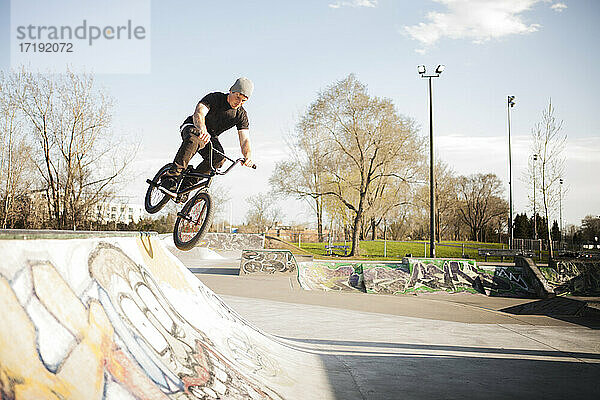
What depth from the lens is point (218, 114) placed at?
589cm

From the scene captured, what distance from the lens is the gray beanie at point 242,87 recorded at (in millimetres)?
5621

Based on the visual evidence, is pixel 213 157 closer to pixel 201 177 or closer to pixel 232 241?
pixel 201 177

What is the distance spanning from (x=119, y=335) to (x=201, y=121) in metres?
3.00

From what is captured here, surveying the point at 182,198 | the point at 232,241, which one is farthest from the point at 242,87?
the point at 232,241

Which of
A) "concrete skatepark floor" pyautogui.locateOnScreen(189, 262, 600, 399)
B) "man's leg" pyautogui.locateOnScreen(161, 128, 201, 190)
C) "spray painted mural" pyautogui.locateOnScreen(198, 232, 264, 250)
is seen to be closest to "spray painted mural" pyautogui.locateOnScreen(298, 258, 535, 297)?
"concrete skatepark floor" pyautogui.locateOnScreen(189, 262, 600, 399)

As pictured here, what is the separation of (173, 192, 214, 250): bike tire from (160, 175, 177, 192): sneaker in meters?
0.34

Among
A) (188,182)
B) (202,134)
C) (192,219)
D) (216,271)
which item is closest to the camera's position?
(202,134)

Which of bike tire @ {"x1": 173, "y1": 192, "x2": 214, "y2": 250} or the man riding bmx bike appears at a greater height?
the man riding bmx bike

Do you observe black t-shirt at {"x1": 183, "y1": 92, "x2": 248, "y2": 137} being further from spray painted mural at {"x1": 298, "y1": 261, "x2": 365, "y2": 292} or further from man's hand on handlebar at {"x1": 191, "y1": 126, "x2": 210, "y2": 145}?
spray painted mural at {"x1": 298, "y1": 261, "x2": 365, "y2": 292}

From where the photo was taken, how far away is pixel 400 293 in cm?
1484

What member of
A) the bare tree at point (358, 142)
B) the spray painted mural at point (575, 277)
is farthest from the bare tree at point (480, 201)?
the spray painted mural at point (575, 277)

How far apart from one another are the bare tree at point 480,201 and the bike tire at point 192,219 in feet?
196

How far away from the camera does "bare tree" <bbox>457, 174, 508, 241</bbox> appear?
62.5 meters

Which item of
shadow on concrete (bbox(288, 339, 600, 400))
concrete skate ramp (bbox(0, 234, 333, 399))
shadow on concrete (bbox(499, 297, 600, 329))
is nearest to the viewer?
concrete skate ramp (bbox(0, 234, 333, 399))
